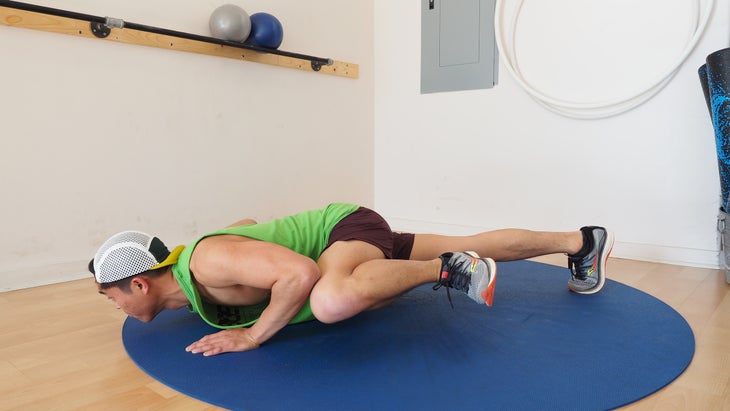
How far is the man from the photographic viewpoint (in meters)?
1.66

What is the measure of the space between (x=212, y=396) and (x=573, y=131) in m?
2.98

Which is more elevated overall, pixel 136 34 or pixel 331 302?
pixel 136 34

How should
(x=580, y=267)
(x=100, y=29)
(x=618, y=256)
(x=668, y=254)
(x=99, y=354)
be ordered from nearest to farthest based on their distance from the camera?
(x=99, y=354)
(x=580, y=267)
(x=100, y=29)
(x=668, y=254)
(x=618, y=256)

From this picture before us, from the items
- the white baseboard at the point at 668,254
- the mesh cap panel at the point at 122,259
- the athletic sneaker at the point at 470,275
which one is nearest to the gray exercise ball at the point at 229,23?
the mesh cap panel at the point at 122,259

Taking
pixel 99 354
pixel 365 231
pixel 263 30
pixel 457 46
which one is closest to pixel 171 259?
pixel 99 354

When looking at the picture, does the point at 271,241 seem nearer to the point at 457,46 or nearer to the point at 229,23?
the point at 229,23

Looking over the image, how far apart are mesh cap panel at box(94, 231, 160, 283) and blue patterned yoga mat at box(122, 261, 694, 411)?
297mm

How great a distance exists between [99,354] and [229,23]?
2.17 m

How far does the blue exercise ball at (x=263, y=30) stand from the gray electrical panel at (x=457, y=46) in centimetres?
134

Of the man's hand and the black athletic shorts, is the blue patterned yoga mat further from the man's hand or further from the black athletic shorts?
the black athletic shorts

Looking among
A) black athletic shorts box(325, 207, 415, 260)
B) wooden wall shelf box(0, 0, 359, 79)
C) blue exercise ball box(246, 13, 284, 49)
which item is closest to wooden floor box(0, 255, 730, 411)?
black athletic shorts box(325, 207, 415, 260)

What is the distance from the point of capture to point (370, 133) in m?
4.79

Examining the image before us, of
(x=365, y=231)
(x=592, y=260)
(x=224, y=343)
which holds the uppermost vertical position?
(x=365, y=231)

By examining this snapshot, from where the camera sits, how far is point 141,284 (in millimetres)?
1745
